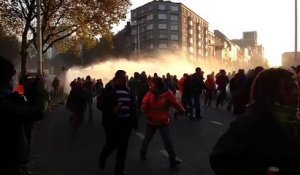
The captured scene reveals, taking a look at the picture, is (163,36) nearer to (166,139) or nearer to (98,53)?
(98,53)

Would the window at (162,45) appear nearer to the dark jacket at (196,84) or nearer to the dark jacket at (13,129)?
the dark jacket at (196,84)

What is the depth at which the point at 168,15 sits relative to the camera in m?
137

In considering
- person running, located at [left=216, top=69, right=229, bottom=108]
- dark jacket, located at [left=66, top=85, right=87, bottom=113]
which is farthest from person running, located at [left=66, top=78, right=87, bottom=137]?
person running, located at [left=216, top=69, right=229, bottom=108]

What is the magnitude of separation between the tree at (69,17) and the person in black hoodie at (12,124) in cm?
3119

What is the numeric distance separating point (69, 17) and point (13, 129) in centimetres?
3391

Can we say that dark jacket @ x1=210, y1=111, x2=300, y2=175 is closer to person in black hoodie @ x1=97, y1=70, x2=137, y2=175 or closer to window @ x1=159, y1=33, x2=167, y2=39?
person in black hoodie @ x1=97, y1=70, x2=137, y2=175

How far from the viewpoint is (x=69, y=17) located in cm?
3709

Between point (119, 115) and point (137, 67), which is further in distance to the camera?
point (137, 67)

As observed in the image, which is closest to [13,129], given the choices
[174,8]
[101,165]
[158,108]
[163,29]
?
[101,165]

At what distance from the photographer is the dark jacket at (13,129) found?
375cm

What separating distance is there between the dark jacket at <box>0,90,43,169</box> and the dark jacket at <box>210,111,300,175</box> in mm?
1518

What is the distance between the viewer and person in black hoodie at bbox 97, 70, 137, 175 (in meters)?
8.72

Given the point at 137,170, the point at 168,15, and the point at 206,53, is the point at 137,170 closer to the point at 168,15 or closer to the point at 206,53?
the point at 168,15

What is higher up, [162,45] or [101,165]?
[162,45]
